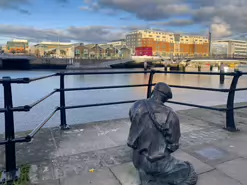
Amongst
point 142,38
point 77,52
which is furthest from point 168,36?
point 77,52

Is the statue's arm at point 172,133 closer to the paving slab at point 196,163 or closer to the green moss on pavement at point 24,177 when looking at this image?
the paving slab at point 196,163

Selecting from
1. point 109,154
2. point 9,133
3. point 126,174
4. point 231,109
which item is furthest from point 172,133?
point 231,109

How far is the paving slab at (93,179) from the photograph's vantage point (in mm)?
2232

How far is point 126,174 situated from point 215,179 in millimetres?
943

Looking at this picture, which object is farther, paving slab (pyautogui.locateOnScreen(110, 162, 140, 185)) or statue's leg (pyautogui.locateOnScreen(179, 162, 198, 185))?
paving slab (pyautogui.locateOnScreen(110, 162, 140, 185))

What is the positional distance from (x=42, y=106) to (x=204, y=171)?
802cm

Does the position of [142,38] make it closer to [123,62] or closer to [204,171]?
[123,62]

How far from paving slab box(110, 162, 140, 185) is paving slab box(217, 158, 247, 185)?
101cm

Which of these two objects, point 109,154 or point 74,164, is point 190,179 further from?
point 74,164

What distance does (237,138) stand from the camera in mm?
3582

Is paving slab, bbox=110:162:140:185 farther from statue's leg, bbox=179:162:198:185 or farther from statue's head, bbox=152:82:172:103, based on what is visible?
statue's head, bbox=152:82:172:103

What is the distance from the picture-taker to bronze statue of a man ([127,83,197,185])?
188 centimetres

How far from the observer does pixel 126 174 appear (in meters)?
2.40

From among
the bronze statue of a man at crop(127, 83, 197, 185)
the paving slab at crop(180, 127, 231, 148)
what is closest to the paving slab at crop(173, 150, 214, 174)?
the paving slab at crop(180, 127, 231, 148)
